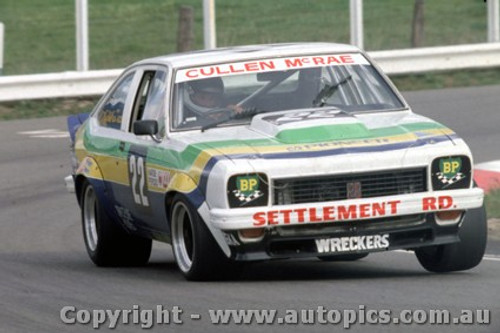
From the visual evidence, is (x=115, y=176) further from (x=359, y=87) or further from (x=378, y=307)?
(x=378, y=307)

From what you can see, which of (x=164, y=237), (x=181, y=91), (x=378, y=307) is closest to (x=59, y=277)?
(x=164, y=237)

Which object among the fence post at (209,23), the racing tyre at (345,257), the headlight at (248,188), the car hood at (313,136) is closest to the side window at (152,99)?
the car hood at (313,136)

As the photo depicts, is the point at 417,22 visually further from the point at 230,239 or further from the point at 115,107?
the point at 230,239

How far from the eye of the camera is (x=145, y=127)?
1026cm

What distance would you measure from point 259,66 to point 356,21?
13.4 meters

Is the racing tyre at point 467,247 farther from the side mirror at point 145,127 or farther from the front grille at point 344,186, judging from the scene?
the side mirror at point 145,127

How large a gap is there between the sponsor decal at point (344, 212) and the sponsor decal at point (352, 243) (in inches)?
6.0

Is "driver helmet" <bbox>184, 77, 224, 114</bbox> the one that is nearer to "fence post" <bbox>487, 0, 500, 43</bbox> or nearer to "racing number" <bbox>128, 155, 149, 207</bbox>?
"racing number" <bbox>128, 155, 149, 207</bbox>

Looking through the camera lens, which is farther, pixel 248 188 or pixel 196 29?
pixel 196 29

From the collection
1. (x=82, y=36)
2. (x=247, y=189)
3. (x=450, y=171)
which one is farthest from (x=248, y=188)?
(x=82, y=36)

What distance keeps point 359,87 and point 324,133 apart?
1.19m

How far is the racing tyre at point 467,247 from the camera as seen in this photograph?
9766 millimetres

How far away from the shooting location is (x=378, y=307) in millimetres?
8336

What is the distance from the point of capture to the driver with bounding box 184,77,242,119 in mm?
10352
